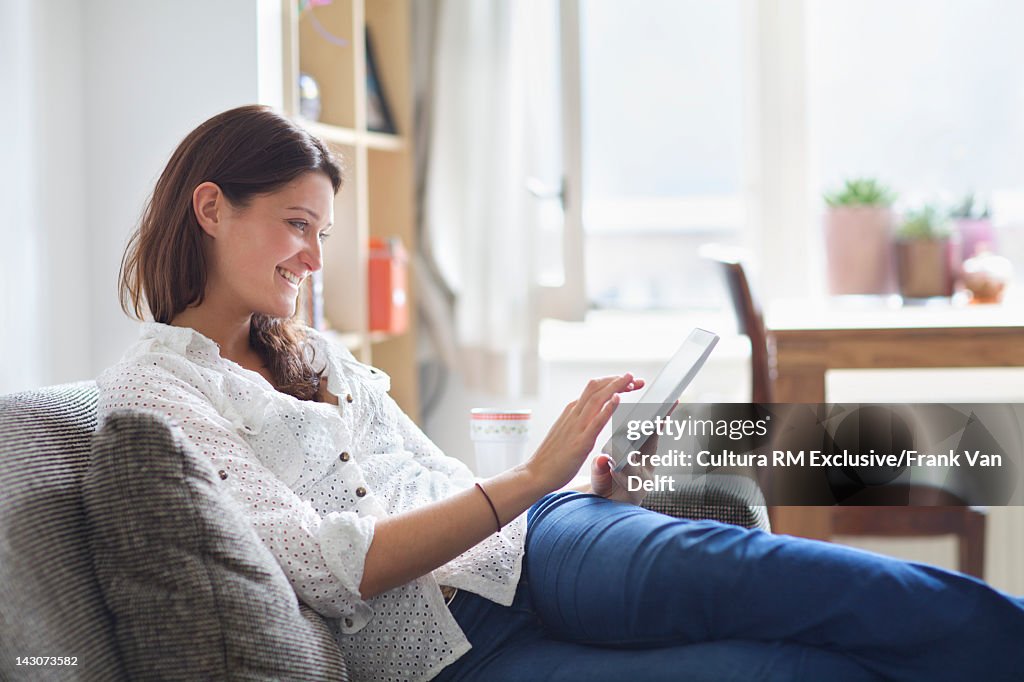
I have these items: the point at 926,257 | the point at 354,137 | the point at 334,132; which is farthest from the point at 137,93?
the point at 926,257

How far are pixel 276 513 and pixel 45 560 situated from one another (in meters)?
0.23

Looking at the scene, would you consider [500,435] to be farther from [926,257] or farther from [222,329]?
[926,257]

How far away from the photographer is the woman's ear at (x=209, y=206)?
1217 millimetres

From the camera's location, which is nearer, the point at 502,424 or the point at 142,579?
the point at 142,579

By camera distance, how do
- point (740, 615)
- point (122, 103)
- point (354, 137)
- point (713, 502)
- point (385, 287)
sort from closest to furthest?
point (740, 615), point (713, 502), point (122, 103), point (354, 137), point (385, 287)

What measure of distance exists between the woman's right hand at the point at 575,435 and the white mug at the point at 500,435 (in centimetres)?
29

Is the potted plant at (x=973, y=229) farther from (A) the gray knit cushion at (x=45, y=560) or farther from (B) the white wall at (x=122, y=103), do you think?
(A) the gray knit cushion at (x=45, y=560)

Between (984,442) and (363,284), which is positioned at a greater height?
(363,284)

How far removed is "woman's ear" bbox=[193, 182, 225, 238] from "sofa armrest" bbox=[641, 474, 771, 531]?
0.70m

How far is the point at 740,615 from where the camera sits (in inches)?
39.6

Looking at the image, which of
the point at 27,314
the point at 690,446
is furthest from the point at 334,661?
the point at 27,314

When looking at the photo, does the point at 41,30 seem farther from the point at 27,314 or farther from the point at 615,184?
the point at 615,184

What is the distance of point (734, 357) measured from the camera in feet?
8.95

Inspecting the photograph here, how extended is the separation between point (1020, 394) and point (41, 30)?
7.90ft
